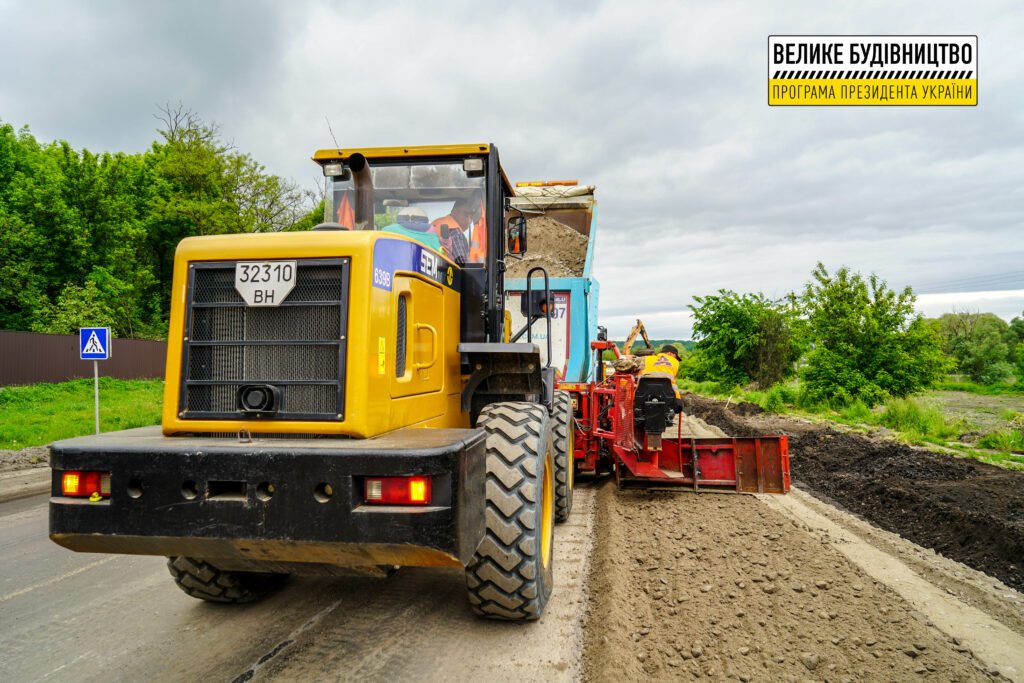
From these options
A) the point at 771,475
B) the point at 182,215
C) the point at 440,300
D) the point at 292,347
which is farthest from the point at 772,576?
the point at 182,215

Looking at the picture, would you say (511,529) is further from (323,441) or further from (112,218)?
(112,218)

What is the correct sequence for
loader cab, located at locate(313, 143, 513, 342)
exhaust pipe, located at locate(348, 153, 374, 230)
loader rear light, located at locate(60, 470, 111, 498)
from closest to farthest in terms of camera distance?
loader rear light, located at locate(60, 470, 111, 498) < exhaust pipe, located at locate(348, 153, 374, 230) < loader cab, located at locate(313, 143, 513, 342)

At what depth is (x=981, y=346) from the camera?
122 feet

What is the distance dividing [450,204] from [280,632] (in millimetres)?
2990

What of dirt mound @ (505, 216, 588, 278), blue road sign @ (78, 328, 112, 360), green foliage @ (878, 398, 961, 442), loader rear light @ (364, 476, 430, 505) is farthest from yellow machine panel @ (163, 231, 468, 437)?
green foliage @ (878, 398, 961, 442)

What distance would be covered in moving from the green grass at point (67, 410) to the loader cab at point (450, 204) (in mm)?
10911

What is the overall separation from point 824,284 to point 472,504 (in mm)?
15144

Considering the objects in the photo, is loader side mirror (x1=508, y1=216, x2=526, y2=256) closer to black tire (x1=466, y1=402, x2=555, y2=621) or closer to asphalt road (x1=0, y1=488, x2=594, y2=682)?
black tire (x1=466, y1=402, x2=555, y2=621)

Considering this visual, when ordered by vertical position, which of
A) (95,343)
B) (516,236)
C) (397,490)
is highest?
(516,236)

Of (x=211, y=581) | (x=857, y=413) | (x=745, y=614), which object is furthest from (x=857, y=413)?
(x=211, y=581)

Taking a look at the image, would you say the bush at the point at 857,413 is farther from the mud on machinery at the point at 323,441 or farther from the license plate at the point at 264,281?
the license plate at the point at 264,281

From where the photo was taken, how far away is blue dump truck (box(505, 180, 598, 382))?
8.41 metres

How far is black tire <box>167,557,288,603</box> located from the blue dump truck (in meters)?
4.33

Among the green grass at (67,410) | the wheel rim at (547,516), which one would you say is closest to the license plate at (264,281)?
the wheel rim at (547,516)
